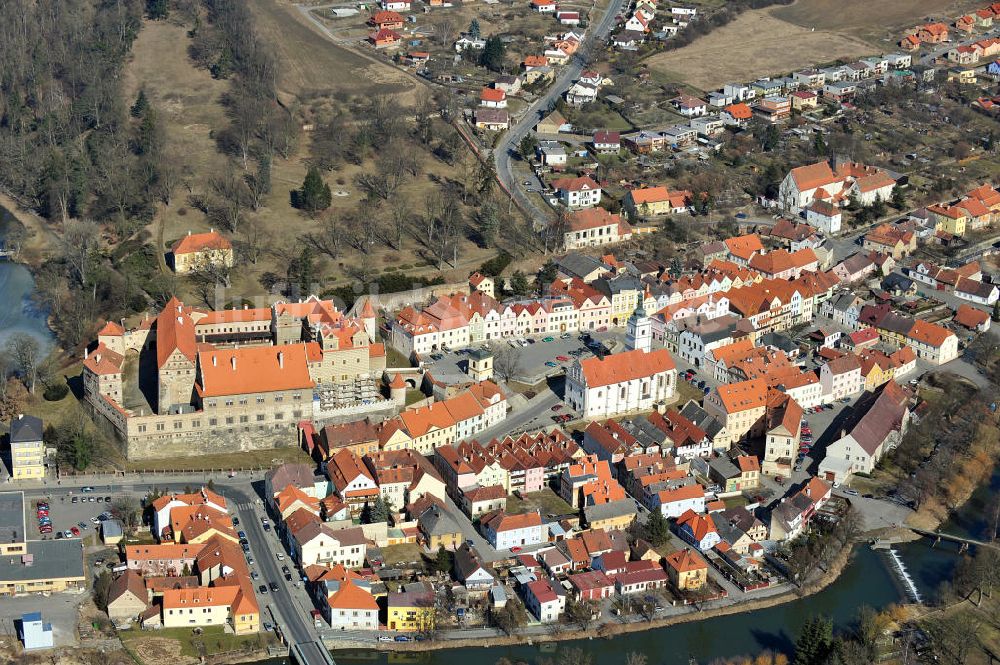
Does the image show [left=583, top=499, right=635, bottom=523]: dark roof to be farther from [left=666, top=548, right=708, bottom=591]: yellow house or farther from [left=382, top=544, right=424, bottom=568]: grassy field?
[left=382, top=544, right=424, bottom=568]: grassy field

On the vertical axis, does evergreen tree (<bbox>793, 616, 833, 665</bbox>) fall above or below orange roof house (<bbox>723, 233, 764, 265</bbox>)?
below

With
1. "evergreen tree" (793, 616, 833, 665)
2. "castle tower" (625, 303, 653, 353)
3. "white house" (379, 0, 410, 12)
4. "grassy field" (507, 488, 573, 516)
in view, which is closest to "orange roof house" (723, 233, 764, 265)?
"castle tower" (625, 303, 653, 353)

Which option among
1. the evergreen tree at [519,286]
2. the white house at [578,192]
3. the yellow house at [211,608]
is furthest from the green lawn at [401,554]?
the white house at [578,192]

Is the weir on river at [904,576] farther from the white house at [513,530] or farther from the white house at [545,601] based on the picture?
the white house at [513,530]

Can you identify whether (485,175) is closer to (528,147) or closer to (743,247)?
(528,147)

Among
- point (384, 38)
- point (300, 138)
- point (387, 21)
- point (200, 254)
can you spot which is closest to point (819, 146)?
point (384, 38)

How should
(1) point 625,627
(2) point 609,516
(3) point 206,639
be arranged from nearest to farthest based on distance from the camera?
(3) point 206,639, (1) point 625,627, (2) point 609,516
